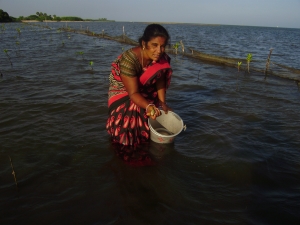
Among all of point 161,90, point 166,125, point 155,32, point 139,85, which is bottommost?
point 166,125

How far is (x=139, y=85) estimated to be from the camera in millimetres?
2803

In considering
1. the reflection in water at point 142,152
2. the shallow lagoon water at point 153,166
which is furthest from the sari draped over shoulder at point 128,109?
the shallow lagoon water at point 153,166

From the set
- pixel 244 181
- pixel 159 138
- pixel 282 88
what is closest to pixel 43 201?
pixel 159 138

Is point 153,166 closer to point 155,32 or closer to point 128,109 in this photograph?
point 128,109

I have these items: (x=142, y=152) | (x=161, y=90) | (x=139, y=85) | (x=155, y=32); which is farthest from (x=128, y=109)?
(x=155, y=32)

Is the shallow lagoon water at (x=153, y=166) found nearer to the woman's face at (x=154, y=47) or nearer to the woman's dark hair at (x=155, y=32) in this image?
the woman's face at (x=154, y=47)

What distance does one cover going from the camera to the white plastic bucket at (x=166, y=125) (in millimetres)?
2959

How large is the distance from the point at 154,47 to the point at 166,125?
1.38m

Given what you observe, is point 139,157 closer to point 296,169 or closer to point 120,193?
point 120,193

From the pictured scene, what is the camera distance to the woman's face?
7.90 feet

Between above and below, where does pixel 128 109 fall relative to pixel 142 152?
above

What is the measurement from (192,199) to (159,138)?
926 millimetres

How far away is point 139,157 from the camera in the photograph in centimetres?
297

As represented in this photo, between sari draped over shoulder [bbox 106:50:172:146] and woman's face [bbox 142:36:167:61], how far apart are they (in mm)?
215
